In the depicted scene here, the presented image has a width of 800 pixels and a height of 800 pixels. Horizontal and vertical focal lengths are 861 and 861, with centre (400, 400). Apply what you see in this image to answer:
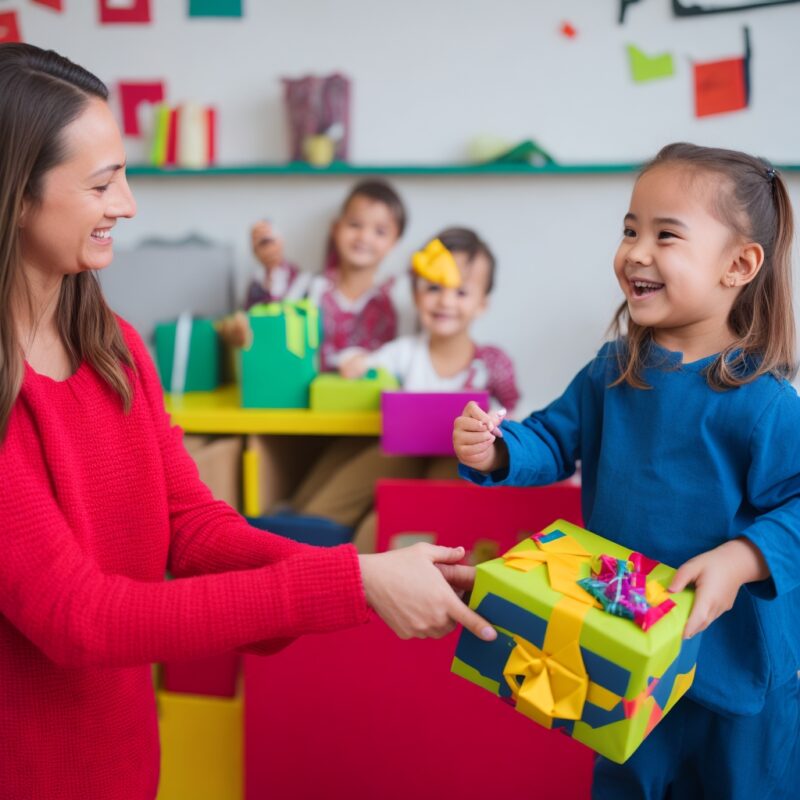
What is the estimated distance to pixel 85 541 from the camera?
2.78 feet

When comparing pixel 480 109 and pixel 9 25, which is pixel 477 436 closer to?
pixel 480 109

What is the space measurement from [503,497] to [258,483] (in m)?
0.49

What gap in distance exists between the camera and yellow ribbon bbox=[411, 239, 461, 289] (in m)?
1.56

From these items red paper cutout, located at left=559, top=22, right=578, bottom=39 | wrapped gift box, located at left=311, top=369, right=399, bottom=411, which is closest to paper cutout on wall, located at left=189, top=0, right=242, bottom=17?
red paper cutout, located at left=559, top=22, right=578, bottom=39

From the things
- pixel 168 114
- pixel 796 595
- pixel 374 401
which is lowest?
pixel 796 595

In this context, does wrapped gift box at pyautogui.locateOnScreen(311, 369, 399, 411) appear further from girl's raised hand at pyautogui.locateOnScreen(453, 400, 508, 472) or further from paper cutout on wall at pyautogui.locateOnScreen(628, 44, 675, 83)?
paper cutout on wall at pyautogui.locateOnScreen(628, 44, 675, 83)

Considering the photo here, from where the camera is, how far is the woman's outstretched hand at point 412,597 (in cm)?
88

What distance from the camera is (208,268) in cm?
195

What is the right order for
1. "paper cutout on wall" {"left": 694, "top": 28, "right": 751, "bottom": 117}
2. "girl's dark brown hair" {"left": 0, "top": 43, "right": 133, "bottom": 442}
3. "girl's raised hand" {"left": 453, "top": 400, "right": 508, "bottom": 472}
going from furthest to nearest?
"paper cutout on wall" {"left": 694, "top": 28, "right": 751, "bottom": 117}
"girl's raised hand" {"left": 453, "top": 400, "right": 508, "bottom": 472}
"girl's dark brown hair" {"left": 0, "top": 43, "right": 133, "bottom": 442}

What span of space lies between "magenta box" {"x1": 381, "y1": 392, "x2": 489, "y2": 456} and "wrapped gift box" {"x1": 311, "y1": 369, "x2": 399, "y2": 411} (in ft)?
0.40

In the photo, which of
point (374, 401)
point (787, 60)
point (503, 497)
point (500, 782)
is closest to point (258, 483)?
point (374, 401)

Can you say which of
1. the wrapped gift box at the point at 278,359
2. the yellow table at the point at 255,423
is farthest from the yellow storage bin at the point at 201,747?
the wrapped gift box at the point at 278,359

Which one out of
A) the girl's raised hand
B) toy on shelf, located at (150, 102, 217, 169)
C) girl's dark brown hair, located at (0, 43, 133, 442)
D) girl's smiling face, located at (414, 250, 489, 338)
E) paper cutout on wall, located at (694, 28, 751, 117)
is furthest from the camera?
toy on shelf, located at (150, 102, 217, 169)

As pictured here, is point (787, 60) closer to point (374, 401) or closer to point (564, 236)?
point (564, 236)
